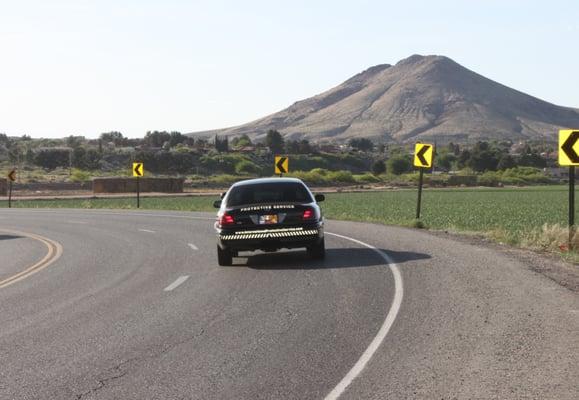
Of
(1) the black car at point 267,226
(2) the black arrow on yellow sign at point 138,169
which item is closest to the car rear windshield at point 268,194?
(1) the black car at point 267,226

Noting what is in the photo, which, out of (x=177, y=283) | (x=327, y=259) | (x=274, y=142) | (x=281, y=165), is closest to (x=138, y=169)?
(x=281, y=165)

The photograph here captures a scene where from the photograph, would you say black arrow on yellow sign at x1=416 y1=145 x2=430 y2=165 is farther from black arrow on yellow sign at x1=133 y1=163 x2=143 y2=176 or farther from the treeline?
the treeline

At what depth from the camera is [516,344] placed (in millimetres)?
8547

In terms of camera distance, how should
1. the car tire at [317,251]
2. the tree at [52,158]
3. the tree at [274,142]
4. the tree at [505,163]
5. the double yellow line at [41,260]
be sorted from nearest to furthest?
the double yellow line at [41,260], the car tire at [317,251], the tree at [52,158], the tree at [505,163], the tree at [274,142]

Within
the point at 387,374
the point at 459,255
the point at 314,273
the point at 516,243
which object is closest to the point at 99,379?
the point at 387,374

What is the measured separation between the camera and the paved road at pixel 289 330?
7051 millimetres

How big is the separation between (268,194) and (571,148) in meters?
6.71

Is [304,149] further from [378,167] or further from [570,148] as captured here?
[570,148]

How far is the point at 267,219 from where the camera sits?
15.5 m

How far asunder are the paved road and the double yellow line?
1.07 ft

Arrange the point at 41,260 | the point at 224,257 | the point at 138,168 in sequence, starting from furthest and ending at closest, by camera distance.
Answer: the point at 138,168 < the point at 41,260 < the point at 224,257

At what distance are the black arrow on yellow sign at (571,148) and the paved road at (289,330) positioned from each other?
273 cm

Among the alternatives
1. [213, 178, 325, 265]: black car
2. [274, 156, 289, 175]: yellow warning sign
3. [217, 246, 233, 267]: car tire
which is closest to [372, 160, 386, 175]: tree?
[274, 156, 289, 175]: yellow warning sign

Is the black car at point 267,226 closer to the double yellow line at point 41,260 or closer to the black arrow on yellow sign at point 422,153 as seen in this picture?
the double yellow line at point 41,260
